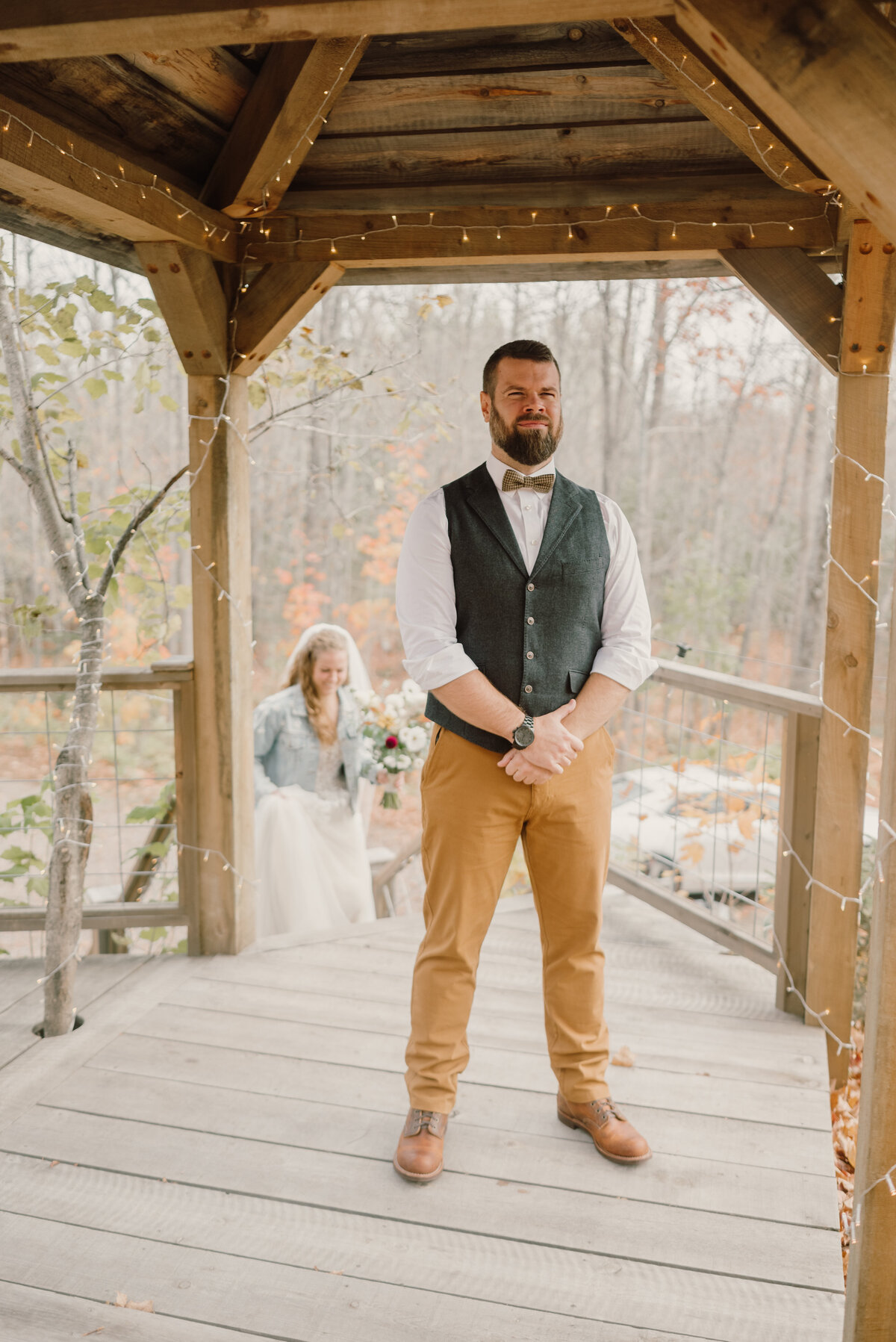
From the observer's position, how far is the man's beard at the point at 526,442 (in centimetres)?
220

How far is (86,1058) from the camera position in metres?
2.78

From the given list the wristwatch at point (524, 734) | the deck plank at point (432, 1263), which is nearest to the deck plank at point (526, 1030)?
the deck plank at point (432, 1263)

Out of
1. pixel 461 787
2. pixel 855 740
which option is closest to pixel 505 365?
pixel 461 787

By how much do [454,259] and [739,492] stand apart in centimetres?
853

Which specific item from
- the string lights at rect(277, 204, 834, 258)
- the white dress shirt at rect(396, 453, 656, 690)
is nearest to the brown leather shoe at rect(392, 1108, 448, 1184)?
the white dress shirt at rect(396, 453, 656, 690)

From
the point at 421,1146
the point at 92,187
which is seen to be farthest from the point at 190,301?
the point at 421,1146

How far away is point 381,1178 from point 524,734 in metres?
1.07

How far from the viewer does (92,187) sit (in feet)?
7.70

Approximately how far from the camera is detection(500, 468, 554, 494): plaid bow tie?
7.29 ft

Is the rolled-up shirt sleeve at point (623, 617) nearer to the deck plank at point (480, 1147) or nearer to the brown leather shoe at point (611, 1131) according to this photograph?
the brown leather shoe at point (611, 1131)

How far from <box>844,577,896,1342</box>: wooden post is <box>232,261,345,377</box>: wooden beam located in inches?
82.9

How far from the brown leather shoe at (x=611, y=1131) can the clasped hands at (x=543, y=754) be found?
84 centimetres

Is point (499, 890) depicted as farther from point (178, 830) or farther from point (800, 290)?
point (800, 290)

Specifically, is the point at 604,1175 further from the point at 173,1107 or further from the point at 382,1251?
the point at 173,1107
